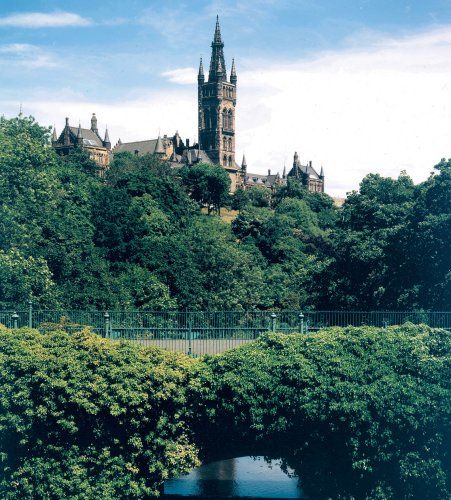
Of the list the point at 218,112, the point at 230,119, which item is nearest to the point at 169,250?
the point at 218,112

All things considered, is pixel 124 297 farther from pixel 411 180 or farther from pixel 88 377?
pixel 88 377

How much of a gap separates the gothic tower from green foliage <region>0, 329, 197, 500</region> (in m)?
128

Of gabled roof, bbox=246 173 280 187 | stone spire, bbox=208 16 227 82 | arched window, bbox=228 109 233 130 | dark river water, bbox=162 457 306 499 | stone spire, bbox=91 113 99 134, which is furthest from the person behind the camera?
gabled roof, bbox=246 173 280 187

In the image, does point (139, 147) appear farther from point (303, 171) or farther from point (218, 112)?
point (303, 171)

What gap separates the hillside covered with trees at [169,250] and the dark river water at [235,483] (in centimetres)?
1206

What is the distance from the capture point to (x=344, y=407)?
18172mm

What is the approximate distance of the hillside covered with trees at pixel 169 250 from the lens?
3509 cm

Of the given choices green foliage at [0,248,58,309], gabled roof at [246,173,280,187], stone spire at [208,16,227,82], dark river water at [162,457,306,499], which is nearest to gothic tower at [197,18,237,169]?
stone spire at [208,16,227,82]

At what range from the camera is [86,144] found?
12588cm

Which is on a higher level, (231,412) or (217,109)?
(217,109)

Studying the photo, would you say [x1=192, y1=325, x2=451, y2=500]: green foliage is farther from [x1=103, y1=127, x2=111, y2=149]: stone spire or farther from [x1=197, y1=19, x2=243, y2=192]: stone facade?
[x1=197, y1=19, x2=243, y2=192]: stone facade

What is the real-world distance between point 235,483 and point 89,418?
7698 mm

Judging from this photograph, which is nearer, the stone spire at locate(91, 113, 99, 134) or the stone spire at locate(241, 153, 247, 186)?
the stone spire at locate(91, 113, 99, 134)

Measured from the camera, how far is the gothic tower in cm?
14725
